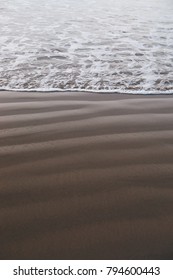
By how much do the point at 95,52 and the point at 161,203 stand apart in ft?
11.4

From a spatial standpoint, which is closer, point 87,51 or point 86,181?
point 86,181

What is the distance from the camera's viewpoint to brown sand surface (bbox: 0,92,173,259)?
1438 mm

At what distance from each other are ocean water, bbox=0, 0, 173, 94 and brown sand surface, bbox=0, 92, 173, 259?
0.71 m

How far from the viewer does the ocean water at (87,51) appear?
3475 mm

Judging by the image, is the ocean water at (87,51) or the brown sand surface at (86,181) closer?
the brown sand surface at (86,181)

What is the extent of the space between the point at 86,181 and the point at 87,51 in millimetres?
3337

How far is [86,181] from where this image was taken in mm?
1822

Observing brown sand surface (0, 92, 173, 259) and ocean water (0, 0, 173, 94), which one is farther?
ocean water (0, 0, 173, 94)

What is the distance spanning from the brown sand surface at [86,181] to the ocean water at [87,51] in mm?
707

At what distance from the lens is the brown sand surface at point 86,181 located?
56.6 inches

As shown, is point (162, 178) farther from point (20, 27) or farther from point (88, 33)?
point (20, 27)

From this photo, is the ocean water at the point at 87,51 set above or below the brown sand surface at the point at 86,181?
above
